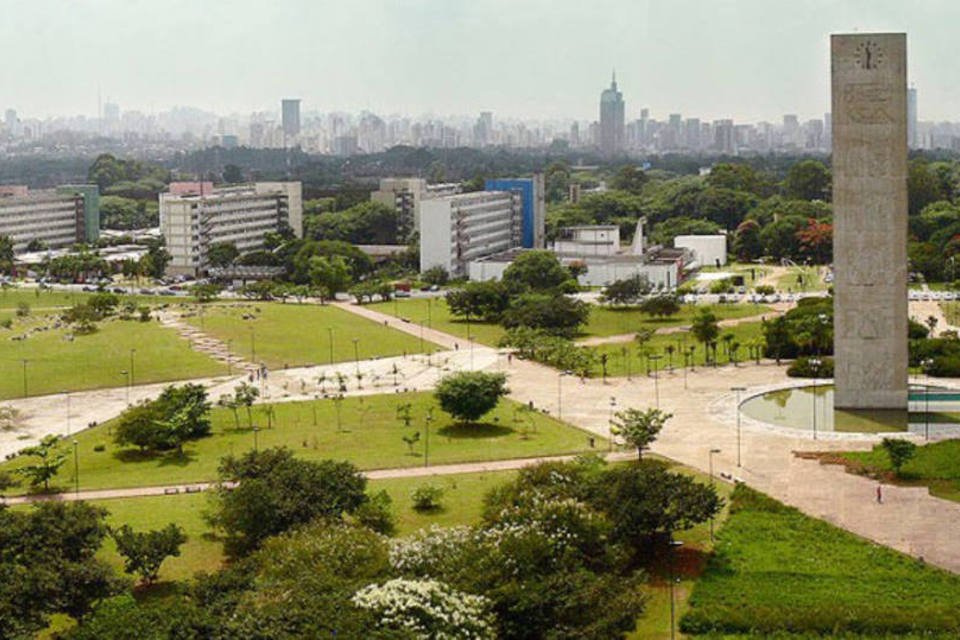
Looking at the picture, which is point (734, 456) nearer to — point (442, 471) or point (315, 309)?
point (442, 471)

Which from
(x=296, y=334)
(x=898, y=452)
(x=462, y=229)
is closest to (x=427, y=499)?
(x=898, y=452)

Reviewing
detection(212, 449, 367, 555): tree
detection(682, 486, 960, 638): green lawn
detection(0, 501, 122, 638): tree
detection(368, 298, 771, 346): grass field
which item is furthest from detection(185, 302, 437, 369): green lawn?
detection(682, 486, 960, 638): green lawn

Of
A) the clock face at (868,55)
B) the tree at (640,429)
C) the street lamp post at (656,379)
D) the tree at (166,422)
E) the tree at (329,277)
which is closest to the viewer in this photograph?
the tree at (640,429)

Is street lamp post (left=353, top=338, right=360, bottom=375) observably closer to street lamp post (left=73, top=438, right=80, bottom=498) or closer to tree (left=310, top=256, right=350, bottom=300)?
street lamp post (left=73, top=438, right=80, bottom=498)

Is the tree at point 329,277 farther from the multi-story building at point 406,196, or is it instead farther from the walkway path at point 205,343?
the multi-story building at point 406,196

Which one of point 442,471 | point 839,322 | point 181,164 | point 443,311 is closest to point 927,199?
point 443,311

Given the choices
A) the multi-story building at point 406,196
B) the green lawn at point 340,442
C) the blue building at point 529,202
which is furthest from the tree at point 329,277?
the multi-story building at point 406,196

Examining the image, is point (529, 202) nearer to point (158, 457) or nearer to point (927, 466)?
point (158, 457)
